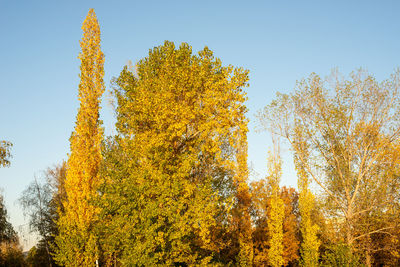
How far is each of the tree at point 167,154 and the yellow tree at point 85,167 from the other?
3.04 feet

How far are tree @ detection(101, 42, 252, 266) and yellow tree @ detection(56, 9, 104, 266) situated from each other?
3.04 feet

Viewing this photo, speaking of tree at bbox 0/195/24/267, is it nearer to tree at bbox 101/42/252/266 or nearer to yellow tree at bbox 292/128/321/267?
tree at bbox 101/42/252/266

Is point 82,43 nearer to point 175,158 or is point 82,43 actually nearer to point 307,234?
point 175,158

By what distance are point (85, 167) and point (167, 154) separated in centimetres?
494

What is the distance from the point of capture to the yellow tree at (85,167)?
13.7 m

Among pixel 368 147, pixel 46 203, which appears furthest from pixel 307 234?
pixel 46 203

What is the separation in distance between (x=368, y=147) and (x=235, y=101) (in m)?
10.3

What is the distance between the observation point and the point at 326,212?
2056 cm

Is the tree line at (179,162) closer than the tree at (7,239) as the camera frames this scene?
Yes

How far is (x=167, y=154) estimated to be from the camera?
1266 cm

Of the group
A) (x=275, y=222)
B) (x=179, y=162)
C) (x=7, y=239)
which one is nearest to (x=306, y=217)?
(x=275, y=222)

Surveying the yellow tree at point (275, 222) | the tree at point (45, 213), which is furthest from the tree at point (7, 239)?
the yellow tree at point (275, 222)

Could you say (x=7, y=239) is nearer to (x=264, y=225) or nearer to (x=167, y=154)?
(x=167, y=154)

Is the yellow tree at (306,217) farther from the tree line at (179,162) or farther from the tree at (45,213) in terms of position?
the tree at (45,213)
